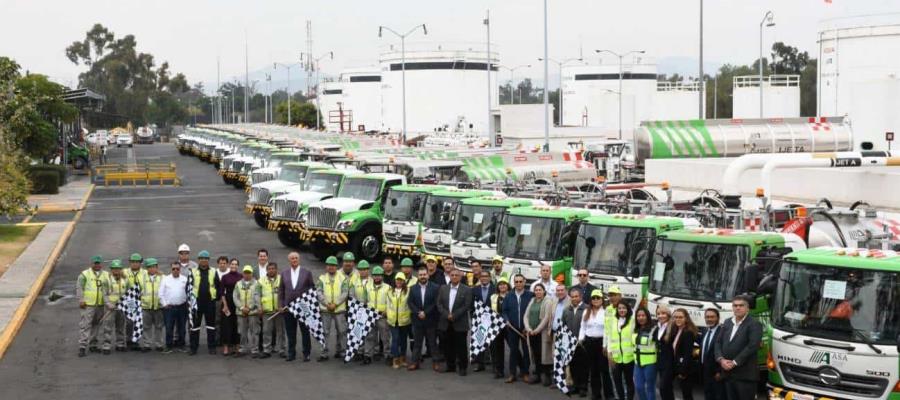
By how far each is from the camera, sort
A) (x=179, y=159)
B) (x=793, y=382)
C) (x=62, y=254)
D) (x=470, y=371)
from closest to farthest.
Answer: (x=793, y=382) → (x=470, y=371) → (x=62, y=254) → (x=179, y=159)

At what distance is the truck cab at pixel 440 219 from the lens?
995 inches

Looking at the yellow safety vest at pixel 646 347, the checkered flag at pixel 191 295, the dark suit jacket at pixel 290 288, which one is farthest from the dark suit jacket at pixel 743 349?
the checkered flag at pixel 191 295

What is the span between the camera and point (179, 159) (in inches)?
3664

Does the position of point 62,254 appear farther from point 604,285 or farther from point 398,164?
point 604,285

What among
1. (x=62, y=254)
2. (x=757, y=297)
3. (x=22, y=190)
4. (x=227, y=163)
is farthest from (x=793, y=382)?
(x=227, y=163)

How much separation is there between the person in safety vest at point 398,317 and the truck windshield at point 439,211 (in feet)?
28.6

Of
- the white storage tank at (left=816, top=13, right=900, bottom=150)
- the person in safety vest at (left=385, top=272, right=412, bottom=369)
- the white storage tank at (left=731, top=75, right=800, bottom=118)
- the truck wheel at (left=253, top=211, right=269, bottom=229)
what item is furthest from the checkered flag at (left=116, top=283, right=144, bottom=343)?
the white storage tank at (left=731, top=75, right=800, bottom=118)

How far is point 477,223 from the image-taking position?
22.5 meters

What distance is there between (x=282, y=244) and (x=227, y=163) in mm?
27996

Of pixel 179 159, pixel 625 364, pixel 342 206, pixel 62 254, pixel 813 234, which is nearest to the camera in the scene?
pixel 625 364

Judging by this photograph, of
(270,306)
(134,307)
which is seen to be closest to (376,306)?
(270,306)

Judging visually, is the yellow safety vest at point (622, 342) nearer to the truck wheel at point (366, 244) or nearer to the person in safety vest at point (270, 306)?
the person in safety vest at point (270, 306)

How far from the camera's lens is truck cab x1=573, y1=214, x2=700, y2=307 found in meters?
17.0

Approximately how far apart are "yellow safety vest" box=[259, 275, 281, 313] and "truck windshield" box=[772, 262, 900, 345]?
7.51m
